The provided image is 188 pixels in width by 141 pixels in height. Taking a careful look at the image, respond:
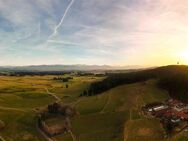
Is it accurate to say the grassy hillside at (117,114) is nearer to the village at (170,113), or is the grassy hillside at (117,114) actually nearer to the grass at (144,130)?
the grass at (144,130)

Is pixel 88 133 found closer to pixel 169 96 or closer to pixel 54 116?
pixel 54 116

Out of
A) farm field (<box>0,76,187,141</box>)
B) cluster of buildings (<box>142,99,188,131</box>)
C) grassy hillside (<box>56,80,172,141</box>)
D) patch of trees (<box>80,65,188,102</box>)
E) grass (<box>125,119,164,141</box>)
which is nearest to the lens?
grass (<box>125,119,164,141</box>)

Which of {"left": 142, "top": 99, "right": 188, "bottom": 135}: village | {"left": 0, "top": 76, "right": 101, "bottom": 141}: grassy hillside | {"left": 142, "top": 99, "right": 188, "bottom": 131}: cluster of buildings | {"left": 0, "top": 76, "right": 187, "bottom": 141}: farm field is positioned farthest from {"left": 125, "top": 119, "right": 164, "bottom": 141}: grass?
{"left": 0, "top": 76, "right": 101, "bottom": 141}: grassy hillside

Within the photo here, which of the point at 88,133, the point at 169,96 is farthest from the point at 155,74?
the point at 88,133

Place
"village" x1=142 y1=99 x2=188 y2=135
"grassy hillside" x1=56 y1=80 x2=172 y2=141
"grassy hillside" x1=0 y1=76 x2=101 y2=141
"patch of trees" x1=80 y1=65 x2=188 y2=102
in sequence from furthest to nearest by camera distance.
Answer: "patch of trees" x1=80 y1=65 x2=188 y2=102 → "grassy hillside" x1=0 y1=76 x2=101 y2=141 → "grassy hillside" x1=56 y1=80 x2=172 y2=141 → "village" x1=142 y1=99 x2=188 y2=135

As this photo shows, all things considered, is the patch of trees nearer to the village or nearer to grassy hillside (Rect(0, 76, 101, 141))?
the village

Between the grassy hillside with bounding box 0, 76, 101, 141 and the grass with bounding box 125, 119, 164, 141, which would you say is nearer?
the grass with bounding box 125, 119, 164, 141

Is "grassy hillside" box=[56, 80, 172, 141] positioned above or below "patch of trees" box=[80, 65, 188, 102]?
below

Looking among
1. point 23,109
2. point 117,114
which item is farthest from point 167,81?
point 23,109
